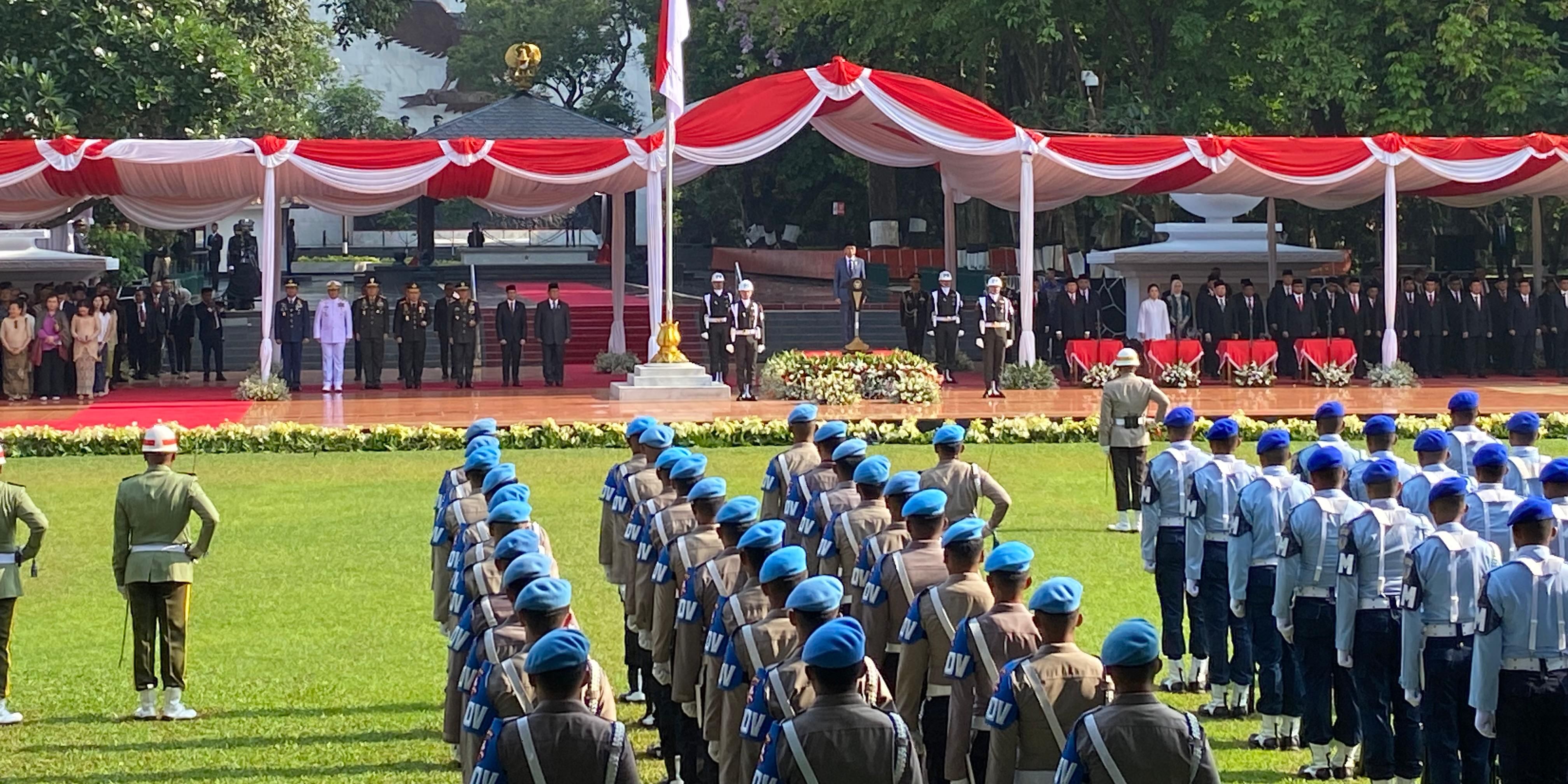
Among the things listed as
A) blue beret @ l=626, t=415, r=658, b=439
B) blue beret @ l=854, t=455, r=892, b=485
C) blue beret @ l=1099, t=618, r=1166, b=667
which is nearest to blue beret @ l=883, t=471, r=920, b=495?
blue beret @ l=854, t=455, r=892, b=485

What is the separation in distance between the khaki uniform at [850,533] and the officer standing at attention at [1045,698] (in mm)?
2632

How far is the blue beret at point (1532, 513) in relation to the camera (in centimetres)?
730

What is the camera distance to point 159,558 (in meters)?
9.99

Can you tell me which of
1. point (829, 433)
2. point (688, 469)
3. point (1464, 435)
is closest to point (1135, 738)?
point (688, 469)

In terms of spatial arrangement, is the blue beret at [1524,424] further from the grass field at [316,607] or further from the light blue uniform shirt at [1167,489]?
the grass field at [316,607]

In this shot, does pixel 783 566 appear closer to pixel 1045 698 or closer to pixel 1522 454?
pixel 1045 698

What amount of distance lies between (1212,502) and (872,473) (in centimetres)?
206

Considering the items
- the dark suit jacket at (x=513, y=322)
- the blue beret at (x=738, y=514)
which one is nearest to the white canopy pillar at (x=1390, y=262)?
the dark suit jacket at (x=513, y=322)

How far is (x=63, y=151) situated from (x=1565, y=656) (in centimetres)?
2120

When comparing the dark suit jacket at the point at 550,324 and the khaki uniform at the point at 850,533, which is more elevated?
the dark suit jacket at the point at 550,324

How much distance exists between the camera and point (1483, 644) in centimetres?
731

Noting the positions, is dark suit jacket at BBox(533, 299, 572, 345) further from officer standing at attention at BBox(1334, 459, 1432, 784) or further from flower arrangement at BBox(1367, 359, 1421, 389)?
officer standing at attention at BBox(1334, 459, 1432, 784)

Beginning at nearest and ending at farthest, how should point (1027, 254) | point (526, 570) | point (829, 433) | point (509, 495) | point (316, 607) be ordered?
point (526, 570), point (509, 495), point (829, 433), point (316, 607), point (1027, 254)

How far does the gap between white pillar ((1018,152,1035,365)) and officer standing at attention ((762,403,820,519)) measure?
14.8 m
